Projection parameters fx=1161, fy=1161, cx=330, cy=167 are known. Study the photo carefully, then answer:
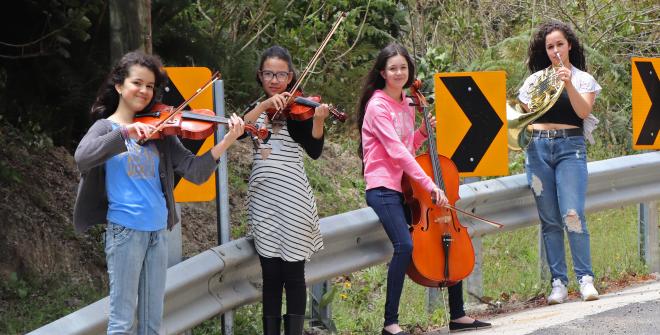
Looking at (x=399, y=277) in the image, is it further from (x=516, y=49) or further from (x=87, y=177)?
(x=516, y=49)

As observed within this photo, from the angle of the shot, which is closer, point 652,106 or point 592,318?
point 592,318

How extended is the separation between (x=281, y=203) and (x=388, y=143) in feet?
2.56

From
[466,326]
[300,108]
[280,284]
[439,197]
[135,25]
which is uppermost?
[135,25]

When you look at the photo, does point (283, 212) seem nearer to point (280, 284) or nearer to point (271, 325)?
point (280, 284)

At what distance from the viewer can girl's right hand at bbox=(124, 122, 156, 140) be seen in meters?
4.72

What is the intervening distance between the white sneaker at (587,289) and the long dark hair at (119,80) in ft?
10.4

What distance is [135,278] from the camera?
4.85 m

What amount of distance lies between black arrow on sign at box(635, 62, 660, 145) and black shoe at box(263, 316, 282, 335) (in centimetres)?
356

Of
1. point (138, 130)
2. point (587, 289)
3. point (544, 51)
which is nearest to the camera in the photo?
point (138, 130)

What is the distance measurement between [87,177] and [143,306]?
23.4 inches

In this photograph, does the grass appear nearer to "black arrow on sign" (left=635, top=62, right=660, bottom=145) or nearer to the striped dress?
the striped dress

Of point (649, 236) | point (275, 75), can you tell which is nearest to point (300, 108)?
point (275, 75)

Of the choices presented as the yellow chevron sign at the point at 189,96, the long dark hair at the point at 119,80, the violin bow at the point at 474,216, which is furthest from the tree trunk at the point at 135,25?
the violin bow at the point at 474,216

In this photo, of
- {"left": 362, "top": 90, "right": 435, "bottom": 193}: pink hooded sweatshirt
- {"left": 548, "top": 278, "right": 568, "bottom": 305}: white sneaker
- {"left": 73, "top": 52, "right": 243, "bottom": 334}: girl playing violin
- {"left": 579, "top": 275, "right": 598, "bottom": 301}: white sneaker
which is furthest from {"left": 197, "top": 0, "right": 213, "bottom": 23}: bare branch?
{"left": 73, "top": 52, "right": 243, "bottom": 334}: girl playing violin
